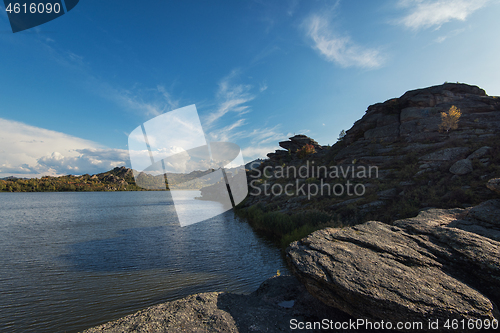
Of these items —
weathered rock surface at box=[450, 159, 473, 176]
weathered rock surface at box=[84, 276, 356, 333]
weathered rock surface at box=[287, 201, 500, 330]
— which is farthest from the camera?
weathered rock surface at box=[450, 159, 473, 176]

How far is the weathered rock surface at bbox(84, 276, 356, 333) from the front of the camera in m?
5.63

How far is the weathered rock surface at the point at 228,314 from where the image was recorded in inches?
222

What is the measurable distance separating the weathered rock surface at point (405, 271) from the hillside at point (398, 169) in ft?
30.8

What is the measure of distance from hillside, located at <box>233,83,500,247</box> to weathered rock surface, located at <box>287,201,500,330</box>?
9.40m

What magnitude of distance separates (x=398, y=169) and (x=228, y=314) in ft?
92.2

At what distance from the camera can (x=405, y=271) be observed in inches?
233

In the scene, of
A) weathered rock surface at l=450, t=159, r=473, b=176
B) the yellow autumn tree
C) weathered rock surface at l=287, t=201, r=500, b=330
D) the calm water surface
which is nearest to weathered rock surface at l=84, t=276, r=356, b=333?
weathered rock surface at l=287, t=201, r=500, b=330

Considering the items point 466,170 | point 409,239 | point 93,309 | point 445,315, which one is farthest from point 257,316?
point 466,170

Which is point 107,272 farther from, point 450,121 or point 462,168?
point 450,121

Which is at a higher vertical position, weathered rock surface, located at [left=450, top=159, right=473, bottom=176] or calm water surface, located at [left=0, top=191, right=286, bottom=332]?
weathered rock surface, located at [left=450, top=159, right=473, bottom=176]

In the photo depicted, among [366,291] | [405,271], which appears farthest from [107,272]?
[405,271]

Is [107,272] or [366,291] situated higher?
[366,291]

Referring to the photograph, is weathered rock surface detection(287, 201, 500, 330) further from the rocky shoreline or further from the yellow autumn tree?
the yellow autumn tree

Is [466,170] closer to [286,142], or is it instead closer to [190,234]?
[190,234]
